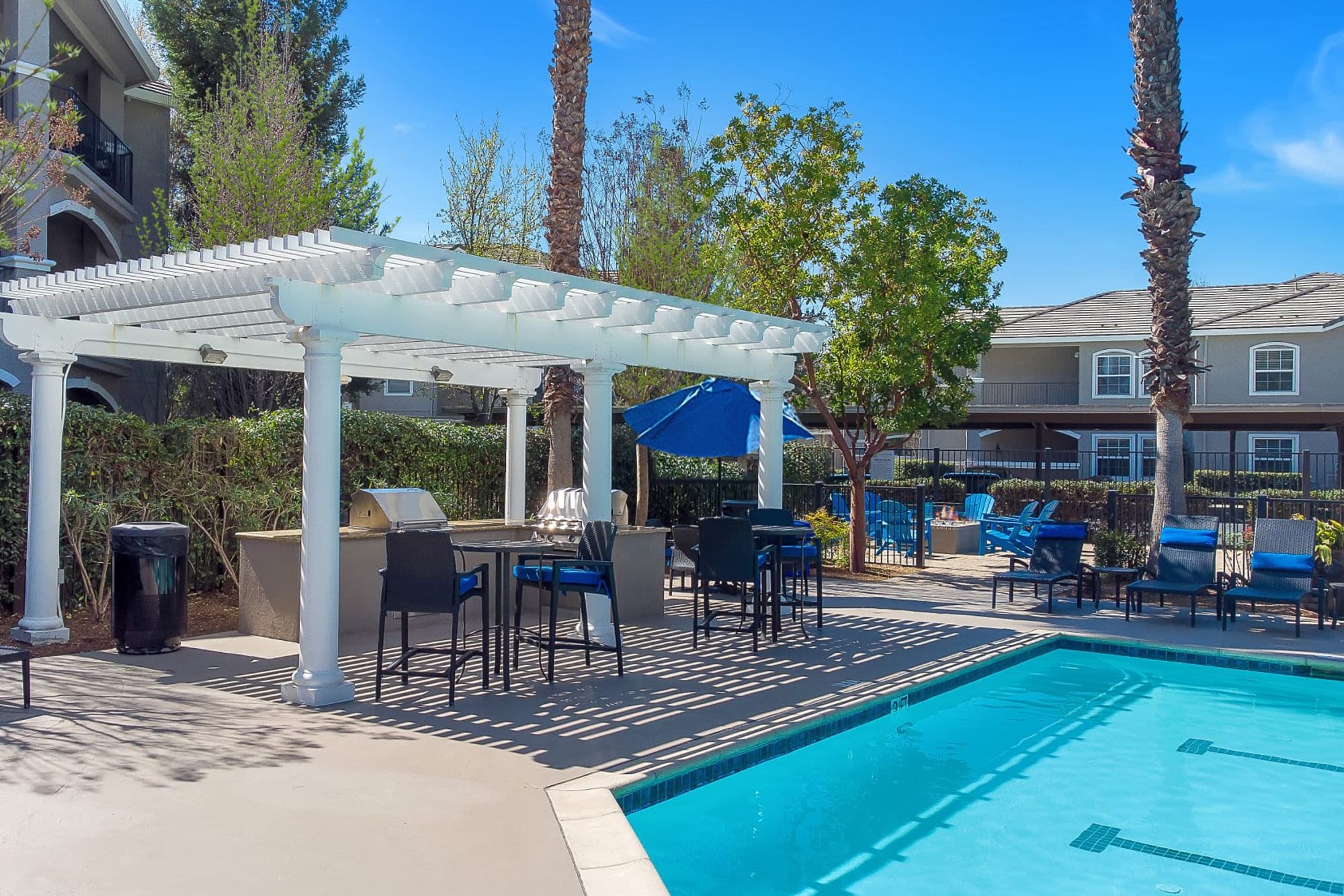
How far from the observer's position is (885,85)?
18359 millimetres

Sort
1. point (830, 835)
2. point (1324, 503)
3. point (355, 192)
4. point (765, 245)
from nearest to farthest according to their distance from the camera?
point (830, 835) < point (1324, 503) < point (765, 245) < point (355, 192)

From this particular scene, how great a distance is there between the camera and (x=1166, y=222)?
12.5 m

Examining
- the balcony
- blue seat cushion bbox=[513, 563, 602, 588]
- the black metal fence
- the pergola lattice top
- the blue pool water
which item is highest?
the balcony

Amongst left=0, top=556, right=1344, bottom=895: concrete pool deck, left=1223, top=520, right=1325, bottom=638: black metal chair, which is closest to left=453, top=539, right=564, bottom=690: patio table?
left=0, top=556, right=1344, bottom=895: concrete pool deck

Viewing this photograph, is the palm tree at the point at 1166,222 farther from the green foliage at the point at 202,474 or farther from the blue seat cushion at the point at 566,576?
the green foliage at the point at 202,474

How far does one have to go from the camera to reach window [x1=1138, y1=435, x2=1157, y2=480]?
27.6m

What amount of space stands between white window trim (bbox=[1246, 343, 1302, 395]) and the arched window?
9.70 ft

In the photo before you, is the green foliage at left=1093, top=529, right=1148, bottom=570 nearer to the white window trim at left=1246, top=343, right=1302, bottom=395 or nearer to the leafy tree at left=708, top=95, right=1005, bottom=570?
the leafy tree at left=708, top=95, right=1005, bottom=570

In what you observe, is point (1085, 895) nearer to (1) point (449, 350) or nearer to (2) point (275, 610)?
(2) point (275, 610)

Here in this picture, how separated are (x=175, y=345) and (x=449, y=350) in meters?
2.50

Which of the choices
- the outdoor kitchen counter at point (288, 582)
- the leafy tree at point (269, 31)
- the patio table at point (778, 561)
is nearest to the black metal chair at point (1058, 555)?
the patio table at point (778, 561)

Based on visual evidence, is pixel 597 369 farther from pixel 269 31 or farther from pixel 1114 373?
pixel 1114 373

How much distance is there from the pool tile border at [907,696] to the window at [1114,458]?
69.4ft

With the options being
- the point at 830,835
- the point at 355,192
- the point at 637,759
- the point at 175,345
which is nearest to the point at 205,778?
the point at 637,759
